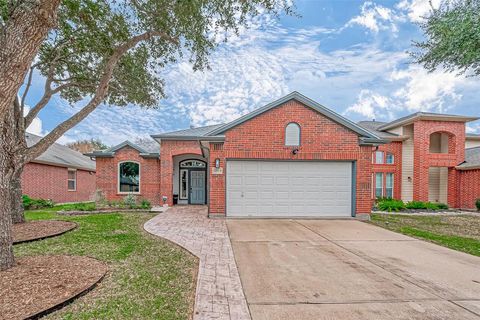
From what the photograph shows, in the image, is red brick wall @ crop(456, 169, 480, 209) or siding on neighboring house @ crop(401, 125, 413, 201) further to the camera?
siding on neighboring house @ crop(401, 125, 413, 201)

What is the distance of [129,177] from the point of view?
49.1ft

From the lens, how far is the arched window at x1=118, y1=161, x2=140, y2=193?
48.8 ft

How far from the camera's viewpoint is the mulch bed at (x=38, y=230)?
656 centimetres

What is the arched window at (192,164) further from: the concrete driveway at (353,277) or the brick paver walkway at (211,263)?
the concrete driveway at (353,277)

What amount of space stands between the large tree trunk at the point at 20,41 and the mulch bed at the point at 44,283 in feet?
7.92

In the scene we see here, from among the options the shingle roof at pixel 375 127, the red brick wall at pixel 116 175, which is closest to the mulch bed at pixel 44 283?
the red brick wall at pixel 116 175

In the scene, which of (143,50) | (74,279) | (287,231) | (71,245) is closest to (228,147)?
(287,231)

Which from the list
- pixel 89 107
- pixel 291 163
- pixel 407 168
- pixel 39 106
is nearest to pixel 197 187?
pixel 291 163

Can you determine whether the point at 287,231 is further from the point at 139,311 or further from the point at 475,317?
the point at 139,311

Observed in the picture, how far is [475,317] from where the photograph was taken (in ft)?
10.5

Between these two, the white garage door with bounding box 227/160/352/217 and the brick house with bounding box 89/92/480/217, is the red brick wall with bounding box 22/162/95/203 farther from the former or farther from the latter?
the white garage door with bounding box 227/160/352/217

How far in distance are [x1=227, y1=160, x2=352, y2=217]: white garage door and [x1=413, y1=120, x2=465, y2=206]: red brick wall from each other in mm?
9573

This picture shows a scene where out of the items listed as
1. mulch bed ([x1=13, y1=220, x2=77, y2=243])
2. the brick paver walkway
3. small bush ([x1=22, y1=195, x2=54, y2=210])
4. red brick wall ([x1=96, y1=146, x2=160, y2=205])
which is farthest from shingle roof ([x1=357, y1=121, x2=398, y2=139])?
small bush ([x1=22, y1=195, x2=54, y2=210])

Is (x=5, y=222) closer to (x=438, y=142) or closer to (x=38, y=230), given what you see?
(x=38, y=230)
